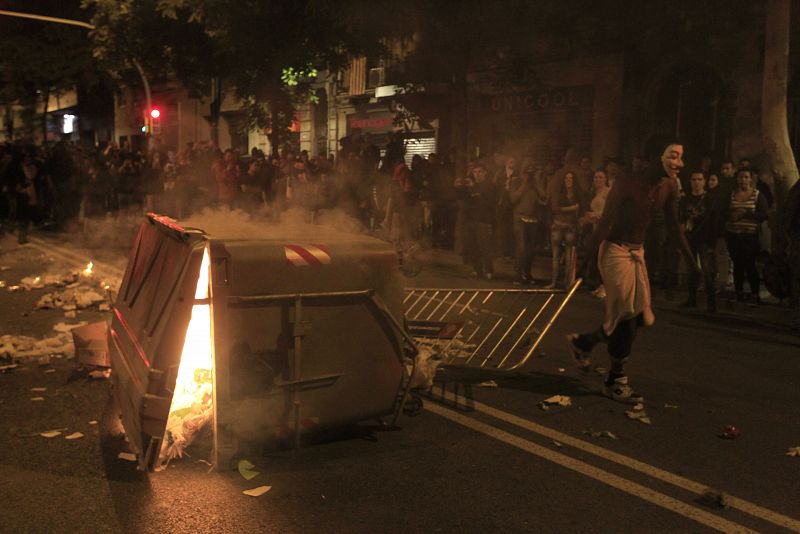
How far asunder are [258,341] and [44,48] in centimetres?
3639

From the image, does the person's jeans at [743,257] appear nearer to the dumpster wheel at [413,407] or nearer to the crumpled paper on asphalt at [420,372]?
the crumpled paper on asphalt at [420,372]

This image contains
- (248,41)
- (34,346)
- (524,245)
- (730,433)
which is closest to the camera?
(730,433)

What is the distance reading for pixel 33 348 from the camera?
7.63 m

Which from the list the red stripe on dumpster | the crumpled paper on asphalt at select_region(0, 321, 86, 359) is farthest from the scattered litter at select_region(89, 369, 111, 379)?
the red stripe on dumpster

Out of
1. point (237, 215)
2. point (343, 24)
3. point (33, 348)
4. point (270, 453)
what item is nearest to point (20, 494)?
point (270, 453)

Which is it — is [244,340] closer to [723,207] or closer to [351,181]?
[723,207]

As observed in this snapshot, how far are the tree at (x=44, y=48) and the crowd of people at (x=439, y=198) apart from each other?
1265 centimetres

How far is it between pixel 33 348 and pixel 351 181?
10304 millimetres

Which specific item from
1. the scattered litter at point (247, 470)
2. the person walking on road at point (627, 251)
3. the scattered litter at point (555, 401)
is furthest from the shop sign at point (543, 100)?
the scattered litter at point (247, 470)

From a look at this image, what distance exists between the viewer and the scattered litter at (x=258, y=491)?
437 cm

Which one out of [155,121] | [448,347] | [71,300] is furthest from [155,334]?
[155,121]

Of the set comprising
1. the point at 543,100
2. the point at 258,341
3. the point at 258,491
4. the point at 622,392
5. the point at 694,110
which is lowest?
the point at 258,491

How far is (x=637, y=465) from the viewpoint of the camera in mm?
4863

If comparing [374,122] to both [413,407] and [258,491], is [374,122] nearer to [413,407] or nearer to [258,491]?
[413,407]
